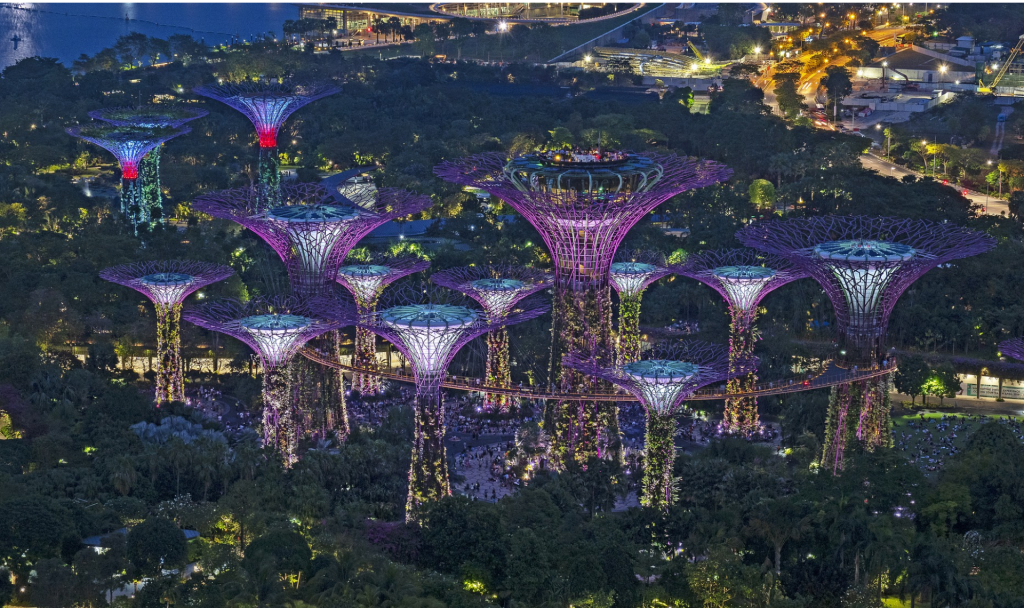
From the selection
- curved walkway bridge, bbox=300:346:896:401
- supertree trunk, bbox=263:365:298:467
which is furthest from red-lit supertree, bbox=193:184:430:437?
curved walkway bridge, bbox=300:346:896:401

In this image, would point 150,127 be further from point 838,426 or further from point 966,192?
point 966,192

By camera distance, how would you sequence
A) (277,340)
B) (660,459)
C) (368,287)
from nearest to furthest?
(660,459), (277,340), (368,287)

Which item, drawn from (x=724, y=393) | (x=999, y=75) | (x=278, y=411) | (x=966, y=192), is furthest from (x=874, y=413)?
(x=999, y=75)

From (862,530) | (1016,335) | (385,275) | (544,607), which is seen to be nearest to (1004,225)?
(1016,335)

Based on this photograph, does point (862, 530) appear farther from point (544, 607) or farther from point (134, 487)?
point (134, 487)

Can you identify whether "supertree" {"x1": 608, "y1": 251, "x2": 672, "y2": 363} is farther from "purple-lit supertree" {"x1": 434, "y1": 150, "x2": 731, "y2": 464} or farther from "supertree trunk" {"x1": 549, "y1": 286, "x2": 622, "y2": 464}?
"supertree trunk" {"x1": 549, "y1": 286, "x2": 622, "y2": 464}

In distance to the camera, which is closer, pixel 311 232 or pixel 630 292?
pixel 311 232

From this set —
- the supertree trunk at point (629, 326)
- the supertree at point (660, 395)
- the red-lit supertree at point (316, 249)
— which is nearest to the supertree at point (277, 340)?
the red-lit supertree at point (316, 249)
